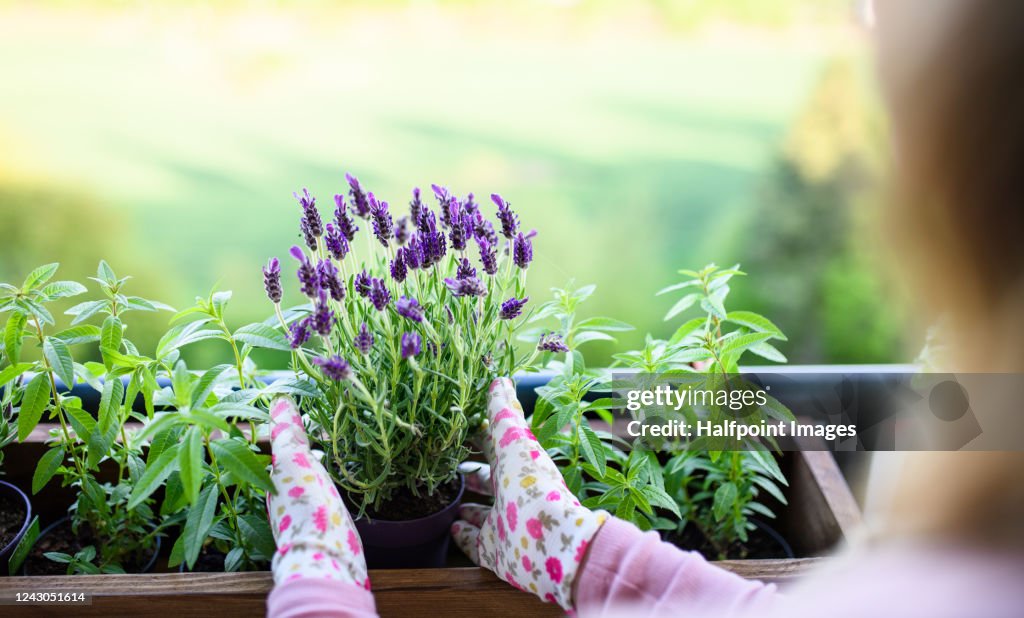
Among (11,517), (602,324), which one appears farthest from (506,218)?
(11,517)

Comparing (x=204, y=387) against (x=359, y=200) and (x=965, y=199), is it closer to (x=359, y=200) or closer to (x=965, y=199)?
(x=359, y=200)

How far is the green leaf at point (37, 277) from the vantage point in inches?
34.8

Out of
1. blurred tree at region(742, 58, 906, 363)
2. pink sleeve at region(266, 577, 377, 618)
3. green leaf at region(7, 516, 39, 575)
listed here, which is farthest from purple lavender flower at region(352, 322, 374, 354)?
blurred tree at region(742, 58, 906, 363)

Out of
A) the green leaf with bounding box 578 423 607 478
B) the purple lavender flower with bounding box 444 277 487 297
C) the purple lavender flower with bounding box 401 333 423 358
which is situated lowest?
the green leaf with bounding box 578 423 607 478

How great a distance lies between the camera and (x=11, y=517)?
0.97 metres

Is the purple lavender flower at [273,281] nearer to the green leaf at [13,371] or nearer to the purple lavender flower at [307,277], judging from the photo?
the purple lavender flower at [307,277]

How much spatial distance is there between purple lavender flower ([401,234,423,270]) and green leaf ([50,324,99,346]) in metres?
0.39

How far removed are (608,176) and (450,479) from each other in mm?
1799

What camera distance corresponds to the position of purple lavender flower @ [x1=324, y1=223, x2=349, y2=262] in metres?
0.78

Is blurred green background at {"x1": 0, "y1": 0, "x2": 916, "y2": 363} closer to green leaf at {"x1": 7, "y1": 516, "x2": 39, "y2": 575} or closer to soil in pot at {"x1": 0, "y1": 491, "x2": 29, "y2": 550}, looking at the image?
soil in pot at {"x1": 0, "y1": 491, "x2": 29, "y2": 550}

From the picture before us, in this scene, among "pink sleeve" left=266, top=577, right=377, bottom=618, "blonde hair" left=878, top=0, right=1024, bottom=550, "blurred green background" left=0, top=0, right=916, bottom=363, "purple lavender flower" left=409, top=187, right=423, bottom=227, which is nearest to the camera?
"blonde hair" left=878, top=0, right=1024, bottom=550

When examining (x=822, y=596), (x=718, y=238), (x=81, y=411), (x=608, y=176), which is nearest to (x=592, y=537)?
(x=822, y=596)

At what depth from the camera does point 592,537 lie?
0.77 meters

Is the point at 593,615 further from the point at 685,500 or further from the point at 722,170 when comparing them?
the point at 722,170
